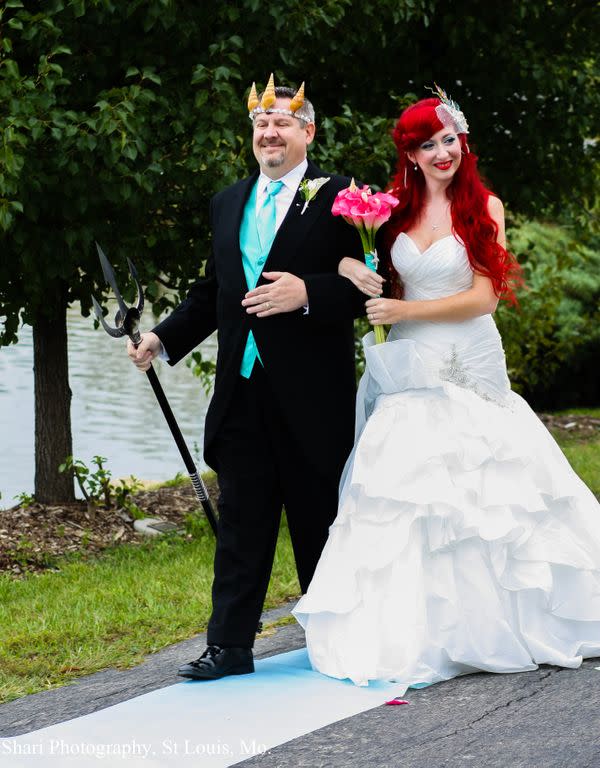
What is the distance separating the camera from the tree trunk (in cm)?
780

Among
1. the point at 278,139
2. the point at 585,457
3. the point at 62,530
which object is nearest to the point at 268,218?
the point at 278,139

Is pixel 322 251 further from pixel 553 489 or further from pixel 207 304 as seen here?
pixel 553 489

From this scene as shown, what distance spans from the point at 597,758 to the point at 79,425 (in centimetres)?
1061

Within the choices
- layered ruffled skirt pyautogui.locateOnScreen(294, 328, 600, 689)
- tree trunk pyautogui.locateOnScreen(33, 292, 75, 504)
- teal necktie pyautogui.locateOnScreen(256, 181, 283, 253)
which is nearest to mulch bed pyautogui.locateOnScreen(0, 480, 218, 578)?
tree trunk pyautogui.locateOnScreen(33, 292, 75, 504)

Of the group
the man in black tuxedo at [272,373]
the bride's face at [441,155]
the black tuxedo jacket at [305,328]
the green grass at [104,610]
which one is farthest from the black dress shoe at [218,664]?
the bride's face at [441,155]

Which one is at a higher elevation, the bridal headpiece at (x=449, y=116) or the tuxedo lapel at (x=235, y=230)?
the bridal headpiece at (x=449, y=116)

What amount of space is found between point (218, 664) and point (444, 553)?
2.98ft

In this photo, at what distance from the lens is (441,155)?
4.59 metres

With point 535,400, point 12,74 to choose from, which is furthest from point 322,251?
point 535,400

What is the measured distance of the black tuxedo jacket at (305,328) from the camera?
4.37 metres

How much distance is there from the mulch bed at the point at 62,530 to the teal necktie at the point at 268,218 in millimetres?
3157

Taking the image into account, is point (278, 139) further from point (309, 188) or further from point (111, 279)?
point (111, 279)

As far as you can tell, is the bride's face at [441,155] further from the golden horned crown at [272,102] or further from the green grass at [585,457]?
the green grass at [585,457]

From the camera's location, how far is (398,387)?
462 centimetres
